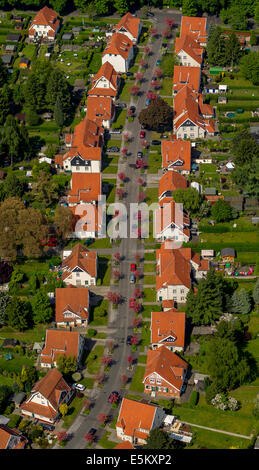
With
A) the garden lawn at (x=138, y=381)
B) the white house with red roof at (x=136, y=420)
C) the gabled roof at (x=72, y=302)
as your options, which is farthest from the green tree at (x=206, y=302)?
the white house with red roof at (x=136, y=420)

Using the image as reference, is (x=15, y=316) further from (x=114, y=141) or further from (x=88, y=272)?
(x=114, y=141)

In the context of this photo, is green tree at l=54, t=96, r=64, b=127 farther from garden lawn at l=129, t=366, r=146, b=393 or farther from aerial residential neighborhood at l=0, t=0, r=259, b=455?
garden lawn at l=129, t=366, r=146, b=393

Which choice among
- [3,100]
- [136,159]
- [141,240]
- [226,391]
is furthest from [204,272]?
[3,100]

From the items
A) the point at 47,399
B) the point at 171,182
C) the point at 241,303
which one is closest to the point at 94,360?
the point at 47,399

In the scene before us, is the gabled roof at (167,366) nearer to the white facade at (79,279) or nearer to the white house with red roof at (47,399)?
the white house with red roof at (47,399)

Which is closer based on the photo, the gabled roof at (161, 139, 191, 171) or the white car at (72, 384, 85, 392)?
the white car at (72, 384, 85, 392)

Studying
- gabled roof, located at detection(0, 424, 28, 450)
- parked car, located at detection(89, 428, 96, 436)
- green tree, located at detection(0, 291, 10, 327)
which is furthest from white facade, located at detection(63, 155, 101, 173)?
gabled roof, located at detection(0, 424, 28, 450)

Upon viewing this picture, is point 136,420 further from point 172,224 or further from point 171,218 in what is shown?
point 171,218
